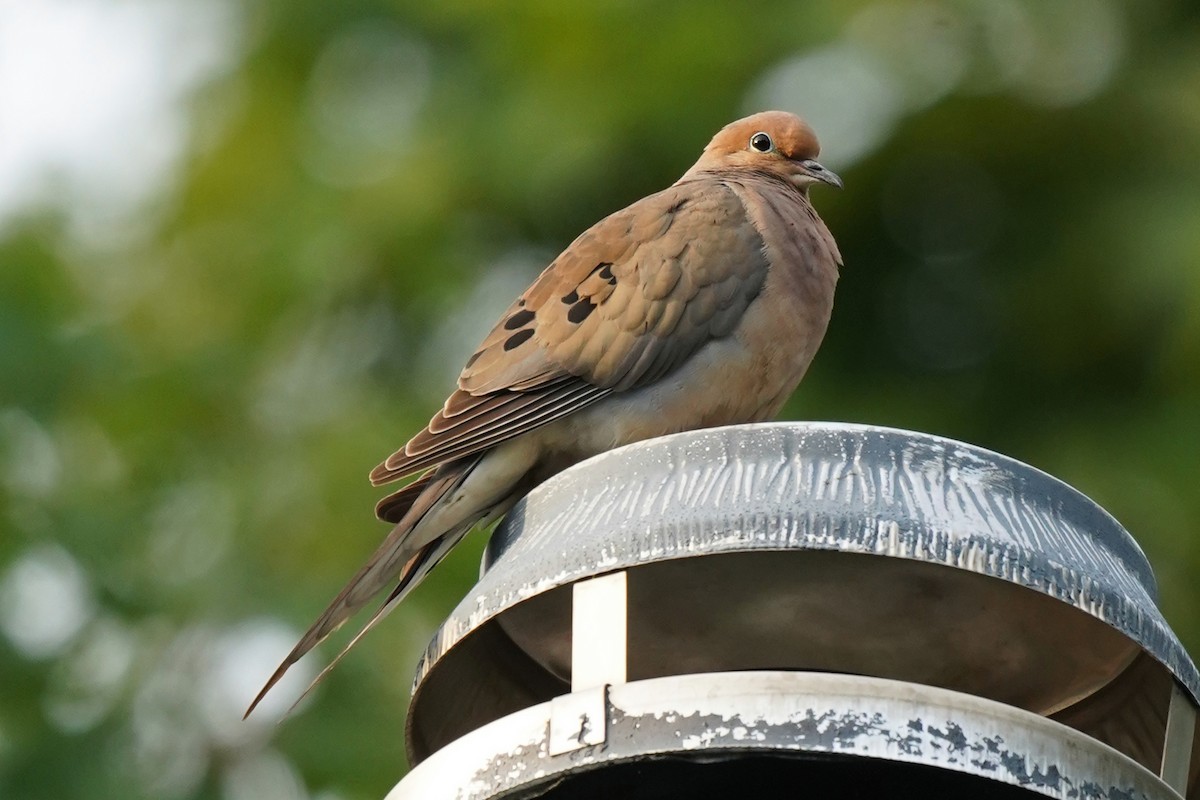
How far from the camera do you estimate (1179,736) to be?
7.11 feet

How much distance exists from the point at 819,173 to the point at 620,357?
42.5 inches

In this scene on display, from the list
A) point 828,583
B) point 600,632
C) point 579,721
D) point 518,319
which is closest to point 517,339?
point 518,319

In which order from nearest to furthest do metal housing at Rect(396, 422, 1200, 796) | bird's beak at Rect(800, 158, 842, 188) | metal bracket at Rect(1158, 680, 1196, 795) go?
1. metal housing at Rect(396, 422, 1200, 796)
2. metal bracket at Rect(1158, 680, 1196, 795)
3. bird's beak at Rect(800, 158, 842, 188)

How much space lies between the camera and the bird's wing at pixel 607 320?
3547 mm

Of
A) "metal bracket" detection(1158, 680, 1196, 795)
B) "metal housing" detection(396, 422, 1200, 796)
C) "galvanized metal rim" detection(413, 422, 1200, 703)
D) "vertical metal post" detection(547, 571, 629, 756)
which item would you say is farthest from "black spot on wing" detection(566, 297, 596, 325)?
"metal bracket" detection(1158, 680, 1196, 795)

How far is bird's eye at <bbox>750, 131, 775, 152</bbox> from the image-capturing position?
4516 mm

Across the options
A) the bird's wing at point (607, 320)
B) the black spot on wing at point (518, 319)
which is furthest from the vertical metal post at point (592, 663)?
the black spot on wing at point (518, 319)

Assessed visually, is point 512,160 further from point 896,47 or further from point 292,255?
point 896,47

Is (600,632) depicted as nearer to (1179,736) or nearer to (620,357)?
(1179,736)

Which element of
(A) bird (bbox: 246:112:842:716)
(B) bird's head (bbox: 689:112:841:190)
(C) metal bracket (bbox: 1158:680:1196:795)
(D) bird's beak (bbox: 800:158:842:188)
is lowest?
(C) metal bracket (bbox: 1158:680:1196:795)

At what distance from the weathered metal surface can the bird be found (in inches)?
56.8

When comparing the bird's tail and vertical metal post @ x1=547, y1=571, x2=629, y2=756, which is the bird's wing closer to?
the bird's tail

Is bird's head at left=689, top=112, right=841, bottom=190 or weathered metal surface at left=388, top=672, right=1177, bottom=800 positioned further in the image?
bird's head at left=689, top=112, right=841, bottom=190

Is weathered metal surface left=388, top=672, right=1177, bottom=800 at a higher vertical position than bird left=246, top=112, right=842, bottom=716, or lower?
lower
